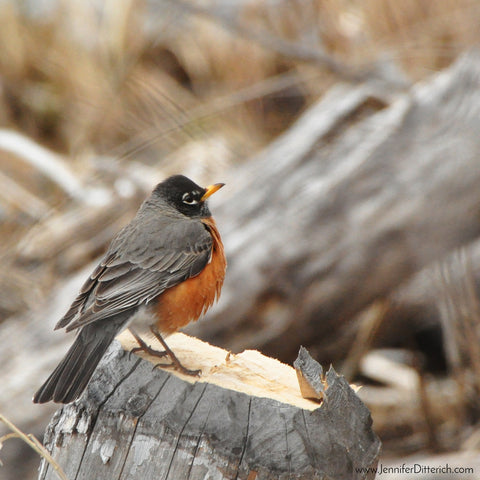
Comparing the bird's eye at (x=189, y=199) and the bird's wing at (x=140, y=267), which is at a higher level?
the bird's wing at (x=140, y=267)

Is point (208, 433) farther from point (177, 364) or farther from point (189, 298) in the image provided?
point (189, 298)

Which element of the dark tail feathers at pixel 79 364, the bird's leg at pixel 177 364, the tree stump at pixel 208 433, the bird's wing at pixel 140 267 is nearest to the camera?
the tree stump at pixel 208 433

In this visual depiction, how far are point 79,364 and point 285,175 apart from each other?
2699 mm

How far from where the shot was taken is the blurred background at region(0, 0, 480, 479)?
4.86 metres

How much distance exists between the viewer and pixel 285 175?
5.07 metres

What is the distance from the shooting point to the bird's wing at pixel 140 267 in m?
3.13

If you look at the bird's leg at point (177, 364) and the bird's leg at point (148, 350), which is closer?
the bird's leg at point (177, 364)

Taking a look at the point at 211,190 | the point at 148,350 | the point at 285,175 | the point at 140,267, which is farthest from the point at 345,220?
the point at 148,350

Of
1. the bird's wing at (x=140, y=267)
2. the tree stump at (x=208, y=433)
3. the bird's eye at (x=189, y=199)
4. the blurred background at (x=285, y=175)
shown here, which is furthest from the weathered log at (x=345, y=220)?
the tree stump at (x=208, y=433)

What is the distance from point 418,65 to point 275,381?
4160 mm

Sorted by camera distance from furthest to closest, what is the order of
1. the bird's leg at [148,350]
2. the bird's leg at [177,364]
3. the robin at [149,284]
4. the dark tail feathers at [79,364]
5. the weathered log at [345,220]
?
the weathered log at [345,220] → the robin at [149,284] → the bird's leg at [148,350] → the bird's leg at [177,364] → the dark tail feathers at [79,364]

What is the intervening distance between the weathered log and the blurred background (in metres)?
0.01

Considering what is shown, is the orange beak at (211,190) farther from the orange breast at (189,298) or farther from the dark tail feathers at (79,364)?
the dark tail feathers at (79,364)

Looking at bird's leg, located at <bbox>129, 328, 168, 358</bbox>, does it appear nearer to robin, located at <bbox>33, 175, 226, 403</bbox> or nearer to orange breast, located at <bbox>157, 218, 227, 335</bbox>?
robin, located at <bbox>33, 175, 226, 403</bbox>
